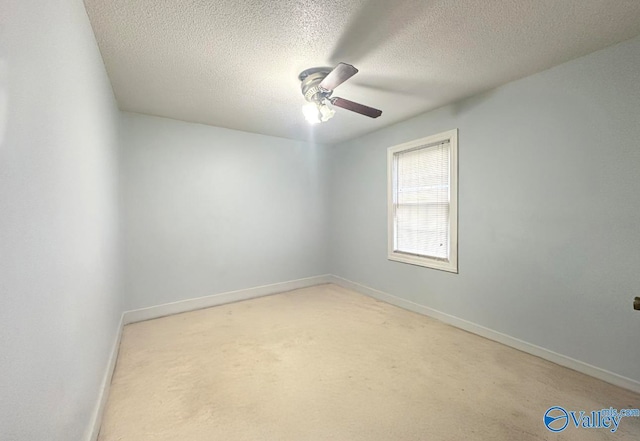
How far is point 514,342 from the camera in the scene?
243 cm

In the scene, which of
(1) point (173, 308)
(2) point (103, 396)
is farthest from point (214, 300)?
(2) point (103, 396)

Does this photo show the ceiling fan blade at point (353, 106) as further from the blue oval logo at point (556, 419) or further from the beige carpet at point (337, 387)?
the blue oval logo at point (556, 419)

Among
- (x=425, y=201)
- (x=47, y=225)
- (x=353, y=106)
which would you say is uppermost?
(x=353, y=106)

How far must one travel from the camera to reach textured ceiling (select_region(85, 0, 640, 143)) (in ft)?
5.00

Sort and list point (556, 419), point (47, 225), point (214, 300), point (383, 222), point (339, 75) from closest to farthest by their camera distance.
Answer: point (47, 225) < point (556, 419) < point (339, 75) < point (214, 300) < point (383, 222)

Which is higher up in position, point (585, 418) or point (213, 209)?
point (213, 209)

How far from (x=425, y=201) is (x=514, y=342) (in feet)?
5.37

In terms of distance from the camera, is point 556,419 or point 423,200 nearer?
point 556,419

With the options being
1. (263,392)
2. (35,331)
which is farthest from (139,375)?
(35,331)

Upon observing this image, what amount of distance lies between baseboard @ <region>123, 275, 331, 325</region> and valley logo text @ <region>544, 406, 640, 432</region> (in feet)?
10.6

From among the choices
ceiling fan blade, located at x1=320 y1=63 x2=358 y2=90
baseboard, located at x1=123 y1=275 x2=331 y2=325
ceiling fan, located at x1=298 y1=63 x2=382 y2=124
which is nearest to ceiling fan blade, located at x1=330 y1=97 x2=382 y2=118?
ceiling fan, located at x1=298 y1=63 x2=382 y2=124

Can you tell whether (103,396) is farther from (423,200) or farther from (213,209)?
(423,200)

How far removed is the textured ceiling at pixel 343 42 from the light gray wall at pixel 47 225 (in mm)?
413

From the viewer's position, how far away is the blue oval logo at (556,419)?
1.56 meters
